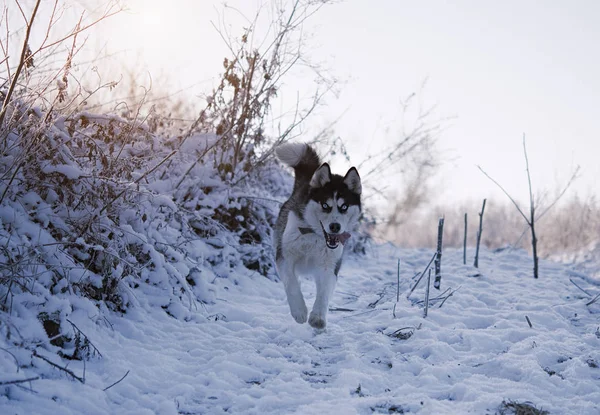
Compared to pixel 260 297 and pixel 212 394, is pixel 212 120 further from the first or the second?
pixel 212 394

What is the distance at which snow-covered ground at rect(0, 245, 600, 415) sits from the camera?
7.32 ft

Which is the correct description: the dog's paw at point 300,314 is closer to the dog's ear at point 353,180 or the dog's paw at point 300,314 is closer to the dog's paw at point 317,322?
the dog's paw at point 317,322

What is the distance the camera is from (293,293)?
3852 millimetres

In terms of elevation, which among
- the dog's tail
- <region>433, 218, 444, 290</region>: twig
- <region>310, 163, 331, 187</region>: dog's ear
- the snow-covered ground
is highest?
the dog's tail

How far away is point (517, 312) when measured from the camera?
12.9ft

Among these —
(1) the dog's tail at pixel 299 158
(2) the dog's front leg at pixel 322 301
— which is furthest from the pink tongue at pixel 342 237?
(1) the dog's tail at pixel 299 158

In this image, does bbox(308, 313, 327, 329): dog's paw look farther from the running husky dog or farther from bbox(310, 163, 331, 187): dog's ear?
bbox(310, 163, 331, 187): dog's ear

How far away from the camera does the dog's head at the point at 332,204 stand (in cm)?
399

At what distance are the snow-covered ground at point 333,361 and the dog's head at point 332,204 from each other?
0.73m

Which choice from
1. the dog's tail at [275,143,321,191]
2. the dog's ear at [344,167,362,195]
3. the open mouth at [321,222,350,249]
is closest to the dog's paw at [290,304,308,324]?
the open mouth at [321,222,350,249]

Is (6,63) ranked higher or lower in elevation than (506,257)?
higher

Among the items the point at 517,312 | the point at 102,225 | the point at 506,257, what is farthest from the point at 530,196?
the point at 102,225

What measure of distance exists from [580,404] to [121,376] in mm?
2136

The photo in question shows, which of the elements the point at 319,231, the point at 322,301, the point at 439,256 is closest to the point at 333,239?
the point at 319,231
